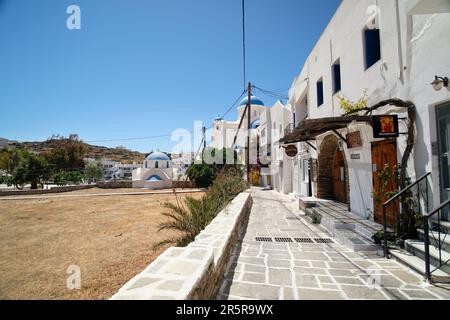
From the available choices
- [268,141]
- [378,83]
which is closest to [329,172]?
[378,83]

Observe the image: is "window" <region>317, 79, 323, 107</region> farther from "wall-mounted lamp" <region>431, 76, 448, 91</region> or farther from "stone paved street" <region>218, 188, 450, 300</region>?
"stone paved street" <region>218, 188, 450, 300</region>

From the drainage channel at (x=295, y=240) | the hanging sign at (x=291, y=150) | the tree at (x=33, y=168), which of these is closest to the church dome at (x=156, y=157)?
the tree at (x=33, y=168)

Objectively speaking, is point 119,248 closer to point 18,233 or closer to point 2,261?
point 2,261

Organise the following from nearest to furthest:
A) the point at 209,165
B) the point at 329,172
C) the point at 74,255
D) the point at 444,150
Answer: the point at 444,150, the point at 74,255, the point at 329,172, the point at 209,165

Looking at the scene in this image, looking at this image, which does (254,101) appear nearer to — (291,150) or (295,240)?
(291,150)

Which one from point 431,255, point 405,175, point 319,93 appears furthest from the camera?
point 319,93

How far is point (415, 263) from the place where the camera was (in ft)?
12.1

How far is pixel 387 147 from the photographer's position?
5703 millimetres

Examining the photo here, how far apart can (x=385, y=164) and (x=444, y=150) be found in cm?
143

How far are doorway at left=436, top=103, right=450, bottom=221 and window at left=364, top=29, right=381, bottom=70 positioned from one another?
9.02ft

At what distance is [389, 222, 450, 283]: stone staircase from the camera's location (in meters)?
3.31

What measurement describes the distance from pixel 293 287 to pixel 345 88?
22.5ft

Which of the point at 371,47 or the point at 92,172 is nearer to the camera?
the point at 371,47
